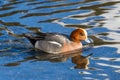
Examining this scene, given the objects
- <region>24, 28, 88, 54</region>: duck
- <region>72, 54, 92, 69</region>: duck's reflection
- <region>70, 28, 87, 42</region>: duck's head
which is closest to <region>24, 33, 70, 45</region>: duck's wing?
<region>24, 28, 88, 54</region>: duck

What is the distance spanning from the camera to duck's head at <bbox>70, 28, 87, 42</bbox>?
1473 centimetres

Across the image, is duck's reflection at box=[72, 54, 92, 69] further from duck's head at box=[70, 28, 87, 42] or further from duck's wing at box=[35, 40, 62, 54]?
duck's head at box=[70, 28, 87, 42]

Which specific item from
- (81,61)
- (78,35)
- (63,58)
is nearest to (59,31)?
(78,35)

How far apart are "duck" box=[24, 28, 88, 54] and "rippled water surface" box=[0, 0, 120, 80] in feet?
1.07

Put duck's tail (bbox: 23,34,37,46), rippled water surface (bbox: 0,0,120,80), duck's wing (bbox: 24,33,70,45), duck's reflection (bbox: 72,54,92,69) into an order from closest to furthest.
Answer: rippled water surface (bbox: 0,0,120,80), duck's reflection (bbox: 72,54,92,69), duck's wing (bbox: 24,33,70,45), duck's tail (bbox: 23,34,37,46)

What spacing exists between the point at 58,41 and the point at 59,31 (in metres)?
1.42

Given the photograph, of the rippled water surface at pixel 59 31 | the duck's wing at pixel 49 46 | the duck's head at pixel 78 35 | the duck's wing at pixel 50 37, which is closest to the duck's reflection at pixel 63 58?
the rippled water surface at pixel 59 31

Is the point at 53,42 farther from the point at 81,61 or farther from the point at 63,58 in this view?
the point at 81,61

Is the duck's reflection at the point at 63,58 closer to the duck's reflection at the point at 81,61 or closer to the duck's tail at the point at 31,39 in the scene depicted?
the duck's reflection at the point at 81,61

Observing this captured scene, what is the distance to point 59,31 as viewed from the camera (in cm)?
1583

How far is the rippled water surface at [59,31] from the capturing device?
12434 mm

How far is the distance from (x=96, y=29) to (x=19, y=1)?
4682 millimetres

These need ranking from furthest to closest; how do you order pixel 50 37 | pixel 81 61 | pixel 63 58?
pixel 50 37 < pixel 63 58 < pixel 81 61

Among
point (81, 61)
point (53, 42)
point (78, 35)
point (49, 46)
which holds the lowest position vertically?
point (81, 61)
